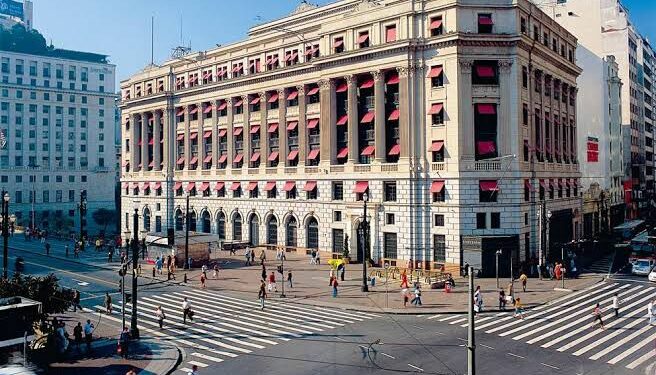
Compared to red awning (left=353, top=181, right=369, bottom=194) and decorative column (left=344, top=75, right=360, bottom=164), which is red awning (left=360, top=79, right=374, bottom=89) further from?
red awning (left=353, top=181, right=369, bottom=194)

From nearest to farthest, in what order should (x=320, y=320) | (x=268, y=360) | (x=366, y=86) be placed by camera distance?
(x=268, y=360) < (x=320, y=320) < (x=366, y=86)

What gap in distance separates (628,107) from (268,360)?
344 feet

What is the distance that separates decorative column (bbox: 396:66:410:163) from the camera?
57.0 m

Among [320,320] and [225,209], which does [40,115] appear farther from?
[320,320]

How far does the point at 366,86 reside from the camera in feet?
199

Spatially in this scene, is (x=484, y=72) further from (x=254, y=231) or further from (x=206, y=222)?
(x=206, y=222)

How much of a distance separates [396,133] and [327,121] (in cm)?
921

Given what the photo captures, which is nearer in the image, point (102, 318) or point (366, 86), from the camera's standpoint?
point (102, 318)

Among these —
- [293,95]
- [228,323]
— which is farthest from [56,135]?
[228,323]

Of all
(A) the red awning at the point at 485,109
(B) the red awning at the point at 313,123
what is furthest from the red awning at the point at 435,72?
(B) the red awning at the point at 313,123

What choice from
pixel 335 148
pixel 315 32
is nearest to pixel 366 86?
pixel 335 148

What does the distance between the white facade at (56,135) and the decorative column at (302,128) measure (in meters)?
73.7

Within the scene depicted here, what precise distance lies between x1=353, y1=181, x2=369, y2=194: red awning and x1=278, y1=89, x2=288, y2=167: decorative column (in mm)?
13689

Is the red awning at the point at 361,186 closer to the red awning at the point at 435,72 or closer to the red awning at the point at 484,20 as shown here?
the red awning at the point at 435,72
